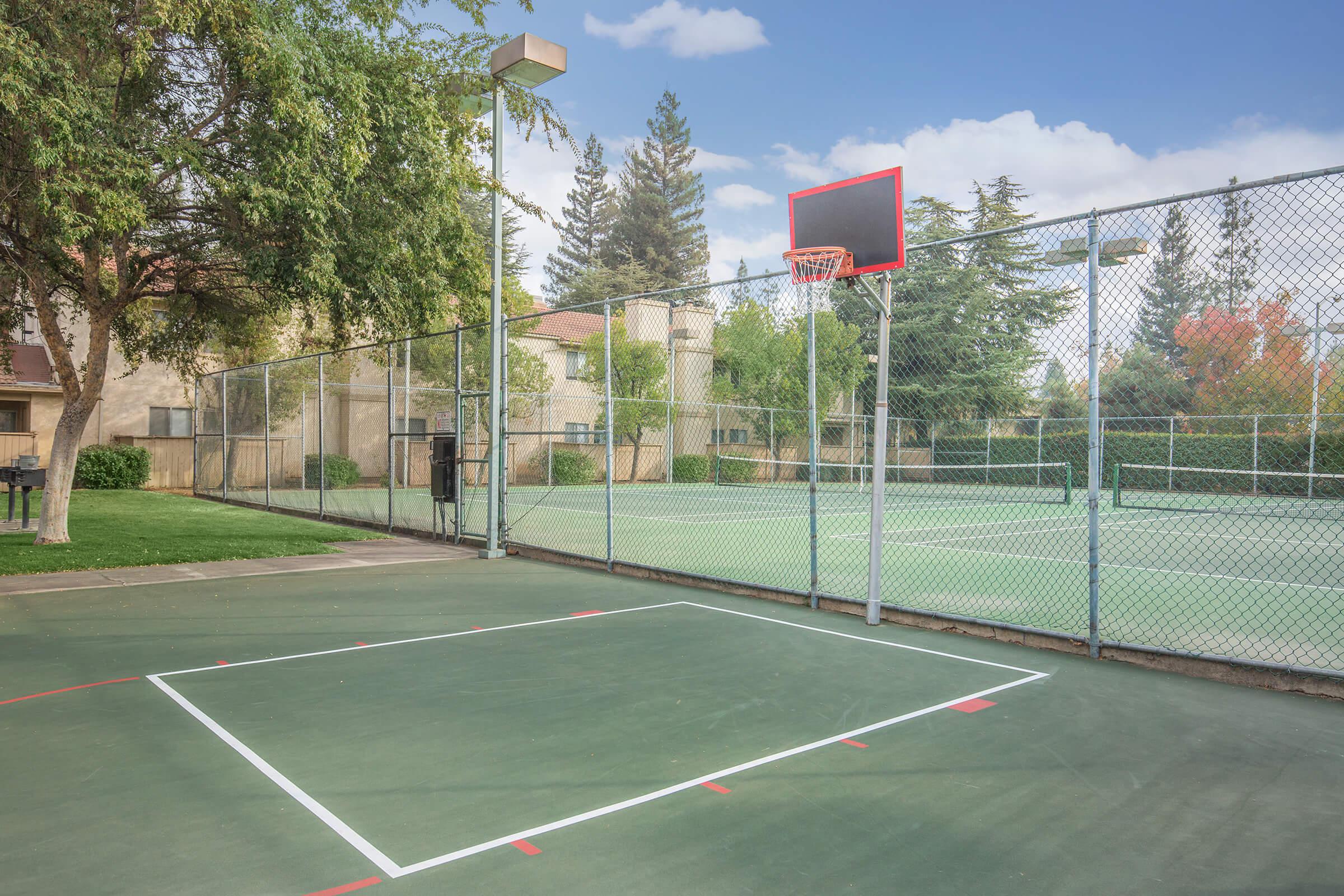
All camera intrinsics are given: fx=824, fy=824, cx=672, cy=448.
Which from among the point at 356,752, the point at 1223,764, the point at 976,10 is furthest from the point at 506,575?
the point at 976,10

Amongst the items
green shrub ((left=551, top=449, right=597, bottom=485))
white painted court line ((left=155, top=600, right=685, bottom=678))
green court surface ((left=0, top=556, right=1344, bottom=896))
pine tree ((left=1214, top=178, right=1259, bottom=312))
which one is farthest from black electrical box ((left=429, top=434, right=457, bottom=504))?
green shrub ((left=551, top=449, right=597, bottom=485))

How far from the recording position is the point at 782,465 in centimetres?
2742

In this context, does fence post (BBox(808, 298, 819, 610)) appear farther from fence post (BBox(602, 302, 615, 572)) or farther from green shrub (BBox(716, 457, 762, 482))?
green shrub (BBox(716, 457, 762, 482))

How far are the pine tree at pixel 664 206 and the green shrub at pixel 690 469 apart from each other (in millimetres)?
24699

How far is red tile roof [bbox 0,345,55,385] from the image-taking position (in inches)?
825

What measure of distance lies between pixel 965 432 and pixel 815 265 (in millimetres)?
13886

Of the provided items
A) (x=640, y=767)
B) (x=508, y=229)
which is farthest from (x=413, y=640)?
(x=508, y=229)

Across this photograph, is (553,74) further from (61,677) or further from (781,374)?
(781,374)

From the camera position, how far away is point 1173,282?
6281 millimetres

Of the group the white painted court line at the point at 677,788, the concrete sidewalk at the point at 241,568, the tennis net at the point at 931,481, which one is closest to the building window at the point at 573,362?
the tennis net at the point at 931,481

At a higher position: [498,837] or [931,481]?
[931,481]

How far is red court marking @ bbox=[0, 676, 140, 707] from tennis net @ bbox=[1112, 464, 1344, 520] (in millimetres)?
17385

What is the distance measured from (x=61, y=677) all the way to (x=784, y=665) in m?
4.70

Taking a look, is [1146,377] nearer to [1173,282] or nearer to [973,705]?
[1173,282]
